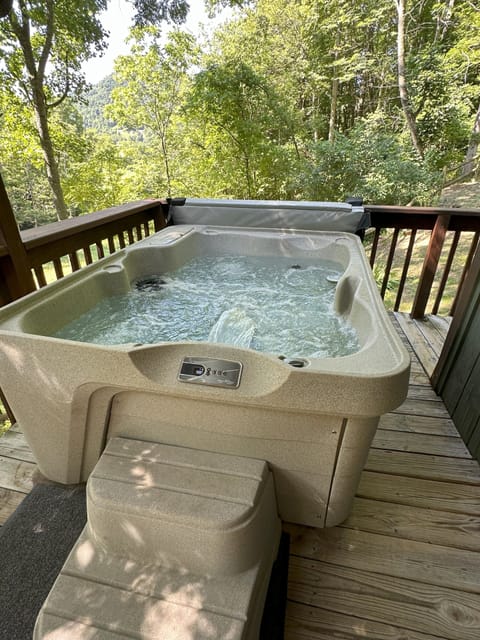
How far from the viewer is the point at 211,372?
0.88m

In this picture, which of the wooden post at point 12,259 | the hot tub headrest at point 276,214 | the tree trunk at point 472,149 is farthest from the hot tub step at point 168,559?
the tree trunk at point 472,149

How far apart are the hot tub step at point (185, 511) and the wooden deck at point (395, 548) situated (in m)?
0.22

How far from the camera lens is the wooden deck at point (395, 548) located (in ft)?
2.88

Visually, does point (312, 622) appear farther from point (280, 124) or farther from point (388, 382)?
point (280, 124)

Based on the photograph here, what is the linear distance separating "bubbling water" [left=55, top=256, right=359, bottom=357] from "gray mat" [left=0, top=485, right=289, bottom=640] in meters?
0.61

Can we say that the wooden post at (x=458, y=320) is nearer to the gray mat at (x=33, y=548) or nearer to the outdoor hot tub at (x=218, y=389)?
the outdoor hot tub at (x=218, y=389)

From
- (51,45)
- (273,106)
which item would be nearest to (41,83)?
(51,45)

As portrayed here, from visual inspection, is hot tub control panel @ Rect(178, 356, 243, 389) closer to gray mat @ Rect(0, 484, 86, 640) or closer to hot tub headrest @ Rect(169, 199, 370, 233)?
gray mat @ Rect(0, 484, 86, 640)

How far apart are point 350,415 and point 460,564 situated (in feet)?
2.19

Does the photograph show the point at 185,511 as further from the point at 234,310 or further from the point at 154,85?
the point at 154,85

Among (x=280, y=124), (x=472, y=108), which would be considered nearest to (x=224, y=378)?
(x=280, y=124)

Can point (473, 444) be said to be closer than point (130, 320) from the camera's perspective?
Yes

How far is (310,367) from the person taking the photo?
2.77 ft

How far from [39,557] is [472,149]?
9.04 meters
